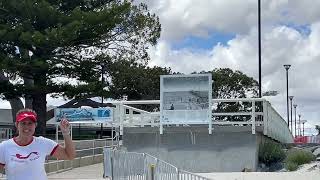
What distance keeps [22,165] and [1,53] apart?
2956cm

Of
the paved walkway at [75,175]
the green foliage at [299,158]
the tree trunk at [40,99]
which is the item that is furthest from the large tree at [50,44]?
the green foliage at [299,158]

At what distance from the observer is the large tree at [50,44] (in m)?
32.8

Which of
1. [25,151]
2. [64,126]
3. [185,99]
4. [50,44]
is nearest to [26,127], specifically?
[25,151]

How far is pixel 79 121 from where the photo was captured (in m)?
26.9

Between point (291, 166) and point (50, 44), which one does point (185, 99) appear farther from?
point (50, 44)

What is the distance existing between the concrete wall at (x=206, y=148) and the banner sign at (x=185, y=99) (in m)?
0.41

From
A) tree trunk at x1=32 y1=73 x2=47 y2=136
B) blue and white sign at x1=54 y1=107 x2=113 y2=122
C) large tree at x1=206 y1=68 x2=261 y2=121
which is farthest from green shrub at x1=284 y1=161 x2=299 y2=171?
large tree at x1=206 y1=68 x2=261 y2=121

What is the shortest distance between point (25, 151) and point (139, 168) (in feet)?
19.6

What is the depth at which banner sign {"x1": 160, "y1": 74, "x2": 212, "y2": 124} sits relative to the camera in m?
21.0

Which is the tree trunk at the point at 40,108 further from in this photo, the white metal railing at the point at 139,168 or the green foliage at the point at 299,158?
the green foliage at the point at 299,158

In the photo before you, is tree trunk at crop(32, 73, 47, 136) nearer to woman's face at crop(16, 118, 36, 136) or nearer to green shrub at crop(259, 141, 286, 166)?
green shrub at crop(259, 141, 286, 166)

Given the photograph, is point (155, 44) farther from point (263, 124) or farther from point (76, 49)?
point (263, 124)

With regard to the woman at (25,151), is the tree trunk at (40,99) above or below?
above

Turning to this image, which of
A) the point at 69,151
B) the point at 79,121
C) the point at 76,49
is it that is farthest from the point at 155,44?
the point at 69,151
